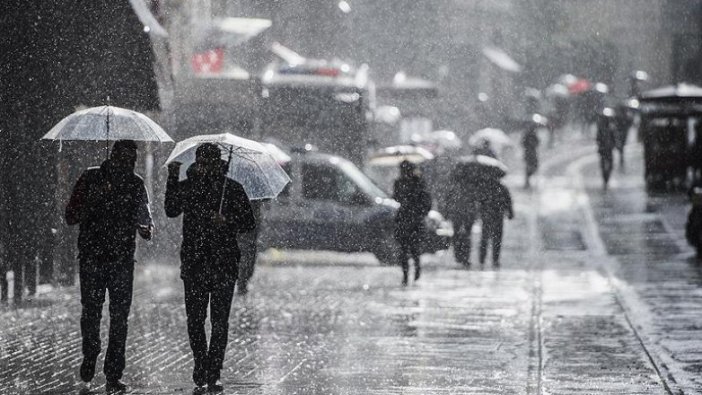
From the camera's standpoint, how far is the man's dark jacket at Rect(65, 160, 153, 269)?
1093 centimetres

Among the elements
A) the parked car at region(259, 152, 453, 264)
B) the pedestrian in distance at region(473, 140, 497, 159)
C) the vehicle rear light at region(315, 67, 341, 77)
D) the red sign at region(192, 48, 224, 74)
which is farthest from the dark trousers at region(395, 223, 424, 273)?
the vehicle rear light at region(315, 67, 341, 77)

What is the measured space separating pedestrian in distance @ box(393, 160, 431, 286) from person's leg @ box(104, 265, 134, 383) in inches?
358

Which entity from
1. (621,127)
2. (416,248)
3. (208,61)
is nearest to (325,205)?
(416,248)

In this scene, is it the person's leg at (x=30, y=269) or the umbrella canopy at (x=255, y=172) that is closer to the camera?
the umbrella canopy at (x=255, y=172)

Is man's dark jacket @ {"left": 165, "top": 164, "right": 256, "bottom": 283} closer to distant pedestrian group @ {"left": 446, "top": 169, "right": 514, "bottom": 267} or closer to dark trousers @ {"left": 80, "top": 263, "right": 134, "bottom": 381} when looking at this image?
dark trousers @ {"left": 80, "top": 263, "right": 134, "bottom": 381}

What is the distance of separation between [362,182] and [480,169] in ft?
6.45

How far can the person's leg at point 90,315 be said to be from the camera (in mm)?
11008

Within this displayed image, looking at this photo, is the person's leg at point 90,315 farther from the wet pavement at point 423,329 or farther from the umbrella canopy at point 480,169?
the umbrella canopy at point 480,169

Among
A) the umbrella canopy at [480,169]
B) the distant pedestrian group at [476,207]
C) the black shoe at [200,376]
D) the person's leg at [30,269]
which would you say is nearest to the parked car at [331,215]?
the distant pedestrian group at [476,207]

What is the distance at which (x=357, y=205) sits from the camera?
23125mm

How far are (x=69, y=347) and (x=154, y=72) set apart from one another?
23.6 feet

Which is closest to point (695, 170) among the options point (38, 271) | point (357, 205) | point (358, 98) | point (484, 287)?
point (358, 98)

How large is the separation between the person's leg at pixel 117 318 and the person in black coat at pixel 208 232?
47 cm

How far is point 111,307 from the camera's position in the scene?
11125 millimetres
